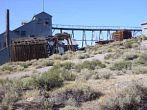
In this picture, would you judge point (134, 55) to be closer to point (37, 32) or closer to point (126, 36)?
point (126, 36)

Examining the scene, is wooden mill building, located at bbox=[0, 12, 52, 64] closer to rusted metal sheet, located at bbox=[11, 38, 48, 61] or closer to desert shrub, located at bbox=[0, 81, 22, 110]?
rusted metal sheet, located at bbox=[11, 38, 48, 61]

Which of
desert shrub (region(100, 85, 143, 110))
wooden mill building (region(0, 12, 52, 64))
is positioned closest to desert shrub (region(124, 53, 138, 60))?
desert shrub (region(100, 85, 143, 110))

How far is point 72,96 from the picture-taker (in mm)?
12180

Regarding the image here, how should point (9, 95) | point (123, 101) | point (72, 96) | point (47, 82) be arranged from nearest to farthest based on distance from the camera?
point (123, 101) < point (72, 96) < point (9, 95) < point (47, 82)

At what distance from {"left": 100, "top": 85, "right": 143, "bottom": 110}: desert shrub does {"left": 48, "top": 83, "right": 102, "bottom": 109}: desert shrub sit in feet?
2.11

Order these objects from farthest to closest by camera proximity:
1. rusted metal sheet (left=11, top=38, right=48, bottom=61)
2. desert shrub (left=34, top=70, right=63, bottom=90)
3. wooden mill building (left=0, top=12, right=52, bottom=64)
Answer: wooden mill building (left=0, top=12, right=52, bottom=64)
rusted metal sheet (left=11, top=38, right=48, bottom=61)
desert shrub (left=34, top=70, right=63, bottom=90)

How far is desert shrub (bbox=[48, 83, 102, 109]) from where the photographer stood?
1181cm

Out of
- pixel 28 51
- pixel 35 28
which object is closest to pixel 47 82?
pixel 28 51

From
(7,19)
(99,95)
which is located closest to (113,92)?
(99,95)

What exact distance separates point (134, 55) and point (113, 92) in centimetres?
1466

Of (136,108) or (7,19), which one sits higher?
(7,19)

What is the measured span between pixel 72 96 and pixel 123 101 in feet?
5.36

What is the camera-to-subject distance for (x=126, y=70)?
1769 centimetres

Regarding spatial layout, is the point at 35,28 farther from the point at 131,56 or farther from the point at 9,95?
the point at 9,95
